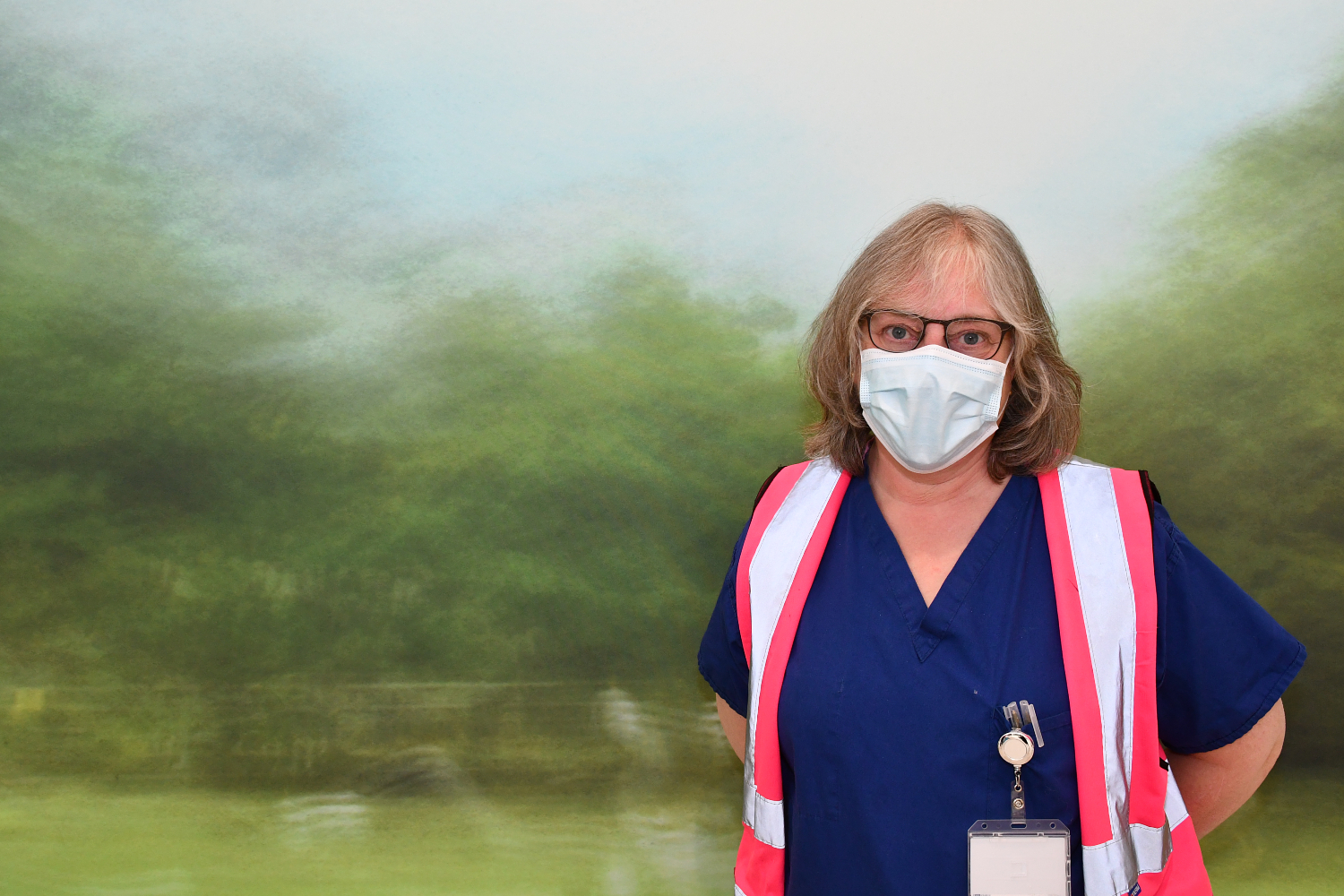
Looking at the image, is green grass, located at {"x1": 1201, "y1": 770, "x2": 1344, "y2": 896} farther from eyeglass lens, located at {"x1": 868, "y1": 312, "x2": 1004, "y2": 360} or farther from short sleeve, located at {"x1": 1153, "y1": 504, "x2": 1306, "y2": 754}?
eyeglass lens, located at {"x1": 868, "y1": 312, "x2": 1004, "y2": 360}

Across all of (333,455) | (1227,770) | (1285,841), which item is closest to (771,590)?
(1227,770)

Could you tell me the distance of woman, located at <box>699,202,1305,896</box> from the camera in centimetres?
116

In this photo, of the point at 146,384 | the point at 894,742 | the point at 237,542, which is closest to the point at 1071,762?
the point at 894,742

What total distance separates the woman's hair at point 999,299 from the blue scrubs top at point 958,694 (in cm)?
9

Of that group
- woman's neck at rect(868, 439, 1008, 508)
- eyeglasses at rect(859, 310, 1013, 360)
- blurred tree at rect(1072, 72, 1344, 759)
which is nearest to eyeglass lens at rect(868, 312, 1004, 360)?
eyeglasses at rect(859, 310, 1013, 360)

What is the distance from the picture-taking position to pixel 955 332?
1261 millimetres

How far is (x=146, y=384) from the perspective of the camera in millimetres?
1923

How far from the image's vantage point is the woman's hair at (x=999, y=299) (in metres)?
1.27

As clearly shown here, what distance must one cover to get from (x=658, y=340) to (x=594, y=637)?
22.0 inches

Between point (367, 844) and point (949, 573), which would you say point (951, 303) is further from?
point (367, 844)

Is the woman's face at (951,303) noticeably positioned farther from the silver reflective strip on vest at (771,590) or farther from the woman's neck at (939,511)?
the silver reflective strip on vest at (771,590)

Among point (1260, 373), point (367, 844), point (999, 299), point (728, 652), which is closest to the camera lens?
point (999, 299)

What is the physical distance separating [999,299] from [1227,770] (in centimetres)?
64

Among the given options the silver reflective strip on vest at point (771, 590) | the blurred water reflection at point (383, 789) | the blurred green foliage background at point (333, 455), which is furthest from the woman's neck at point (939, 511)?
the blurred water reflection at point (383, 789)
